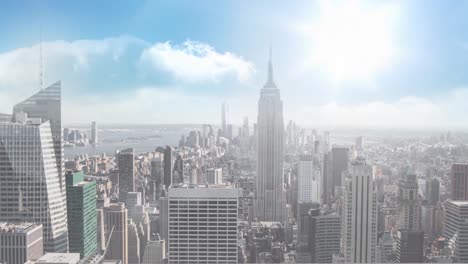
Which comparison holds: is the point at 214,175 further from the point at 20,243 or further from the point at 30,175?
the point at 20,243

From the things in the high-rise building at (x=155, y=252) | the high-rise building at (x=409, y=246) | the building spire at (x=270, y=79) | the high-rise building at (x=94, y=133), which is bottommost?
the high-rise building at (x=155, y=252)

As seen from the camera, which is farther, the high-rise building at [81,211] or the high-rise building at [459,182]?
the high-rise building at [459,182]

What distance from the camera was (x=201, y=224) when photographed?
16.5ft

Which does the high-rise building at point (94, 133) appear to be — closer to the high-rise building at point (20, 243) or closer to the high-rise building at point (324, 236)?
the high-rise building at point (20, 243)

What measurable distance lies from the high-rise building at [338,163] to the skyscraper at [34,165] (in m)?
3.28

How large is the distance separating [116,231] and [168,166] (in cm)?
121

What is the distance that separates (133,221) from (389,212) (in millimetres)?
3179

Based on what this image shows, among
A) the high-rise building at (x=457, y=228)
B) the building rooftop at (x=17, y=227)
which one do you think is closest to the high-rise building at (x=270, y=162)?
the high-rise building at (x=457, y=228)

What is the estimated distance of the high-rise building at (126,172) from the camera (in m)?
5.69

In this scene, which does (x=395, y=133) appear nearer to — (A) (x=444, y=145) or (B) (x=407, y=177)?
(A) (x=444, y=145)

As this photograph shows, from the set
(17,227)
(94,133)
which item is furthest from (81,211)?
(94,133)

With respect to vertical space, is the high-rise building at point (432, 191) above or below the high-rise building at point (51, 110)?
below

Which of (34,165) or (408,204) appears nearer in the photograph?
(34,165)

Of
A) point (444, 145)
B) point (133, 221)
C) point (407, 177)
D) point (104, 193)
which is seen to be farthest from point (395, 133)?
point (104, 193)
